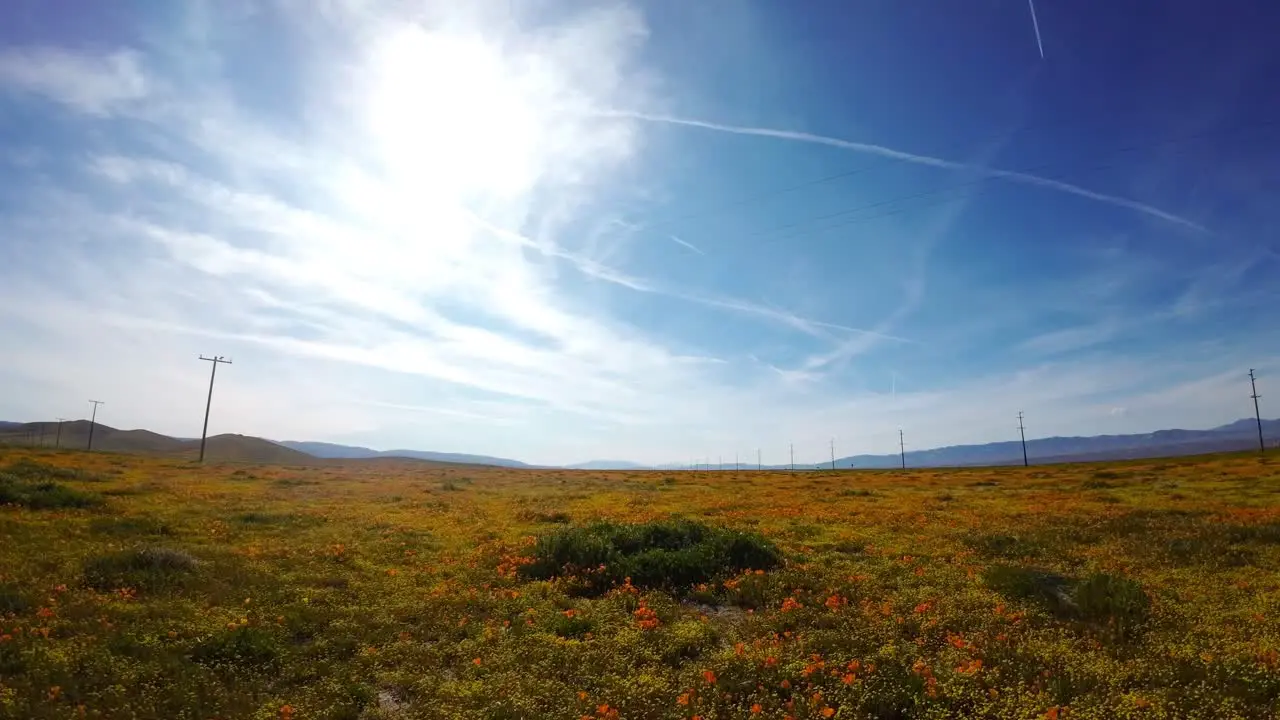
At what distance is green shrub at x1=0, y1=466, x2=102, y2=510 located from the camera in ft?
76.4

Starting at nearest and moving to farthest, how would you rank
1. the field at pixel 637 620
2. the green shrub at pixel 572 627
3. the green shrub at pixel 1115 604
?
the field at pixel 637 620 → the green shrub at pixel 1115 604 → the green shrub at pixel 572 627

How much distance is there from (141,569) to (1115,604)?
21272 mm

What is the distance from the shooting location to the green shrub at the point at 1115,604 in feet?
35.3

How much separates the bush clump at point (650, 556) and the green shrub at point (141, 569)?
8.32 m

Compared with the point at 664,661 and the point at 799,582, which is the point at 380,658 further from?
the point at 799,582

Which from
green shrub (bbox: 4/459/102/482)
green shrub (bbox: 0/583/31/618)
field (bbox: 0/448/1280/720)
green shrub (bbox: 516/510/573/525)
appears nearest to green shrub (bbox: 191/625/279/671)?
field (bbox: 0/448/1280/720)

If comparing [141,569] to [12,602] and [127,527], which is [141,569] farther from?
[127,527]

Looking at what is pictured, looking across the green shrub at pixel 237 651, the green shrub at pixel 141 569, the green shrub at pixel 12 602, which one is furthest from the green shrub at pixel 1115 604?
the green shrub at pixel 12 602

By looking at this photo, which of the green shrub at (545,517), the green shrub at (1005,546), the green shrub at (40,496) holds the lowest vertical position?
the green shrub at (545,517)

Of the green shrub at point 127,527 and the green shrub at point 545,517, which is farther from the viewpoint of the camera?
the green shrub at point 545,517

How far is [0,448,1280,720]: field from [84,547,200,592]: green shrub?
0.08 m

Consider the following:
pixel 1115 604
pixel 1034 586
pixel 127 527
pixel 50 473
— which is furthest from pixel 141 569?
pixel 50 473

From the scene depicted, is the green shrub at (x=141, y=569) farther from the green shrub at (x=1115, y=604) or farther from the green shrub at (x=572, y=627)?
the green shrub at (x=1115, y=604)

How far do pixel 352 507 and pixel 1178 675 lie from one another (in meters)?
32.6
